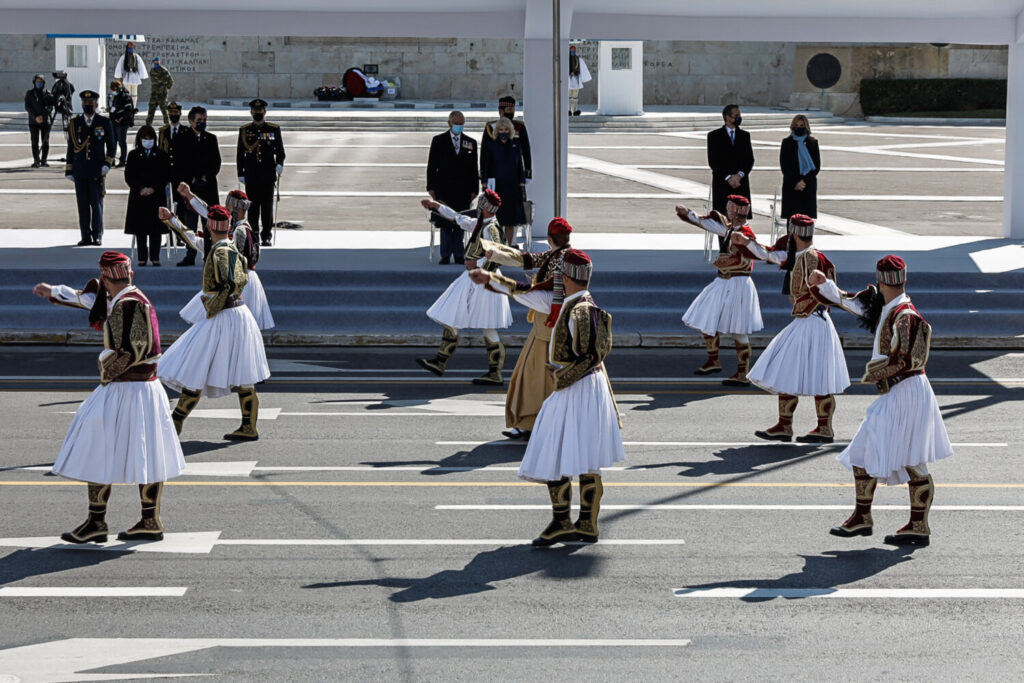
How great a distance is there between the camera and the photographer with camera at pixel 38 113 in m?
32.8

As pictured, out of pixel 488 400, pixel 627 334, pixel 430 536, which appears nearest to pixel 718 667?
pixel 430 536

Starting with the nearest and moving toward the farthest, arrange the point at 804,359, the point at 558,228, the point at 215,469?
the point at 558,228
the point at 215,469
the point at 804,359

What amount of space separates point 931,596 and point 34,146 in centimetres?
2919

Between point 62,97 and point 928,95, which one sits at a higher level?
point 928,95

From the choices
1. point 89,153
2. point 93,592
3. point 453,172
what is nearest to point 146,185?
point 89,153

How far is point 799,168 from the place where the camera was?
2048cm

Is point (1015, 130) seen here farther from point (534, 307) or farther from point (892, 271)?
point (534, 307)

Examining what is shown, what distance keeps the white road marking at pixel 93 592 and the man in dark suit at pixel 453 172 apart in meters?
11.3

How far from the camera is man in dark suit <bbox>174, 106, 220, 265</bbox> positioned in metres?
19.9

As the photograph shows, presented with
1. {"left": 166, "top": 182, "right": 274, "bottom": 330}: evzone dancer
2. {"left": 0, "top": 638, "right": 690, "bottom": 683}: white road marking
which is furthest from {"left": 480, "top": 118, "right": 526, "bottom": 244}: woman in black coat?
{"left": 0, "top": 638, "right": 690, "bottom": 683}: white road marking

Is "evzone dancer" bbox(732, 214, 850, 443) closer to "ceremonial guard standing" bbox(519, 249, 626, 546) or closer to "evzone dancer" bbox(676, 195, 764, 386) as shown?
"evzone dancer" bbox(676, 195, 764, 386)

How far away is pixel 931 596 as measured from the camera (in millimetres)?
9102

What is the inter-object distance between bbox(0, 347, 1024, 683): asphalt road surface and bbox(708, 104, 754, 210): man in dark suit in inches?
265

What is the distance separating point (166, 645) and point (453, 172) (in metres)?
12.8
